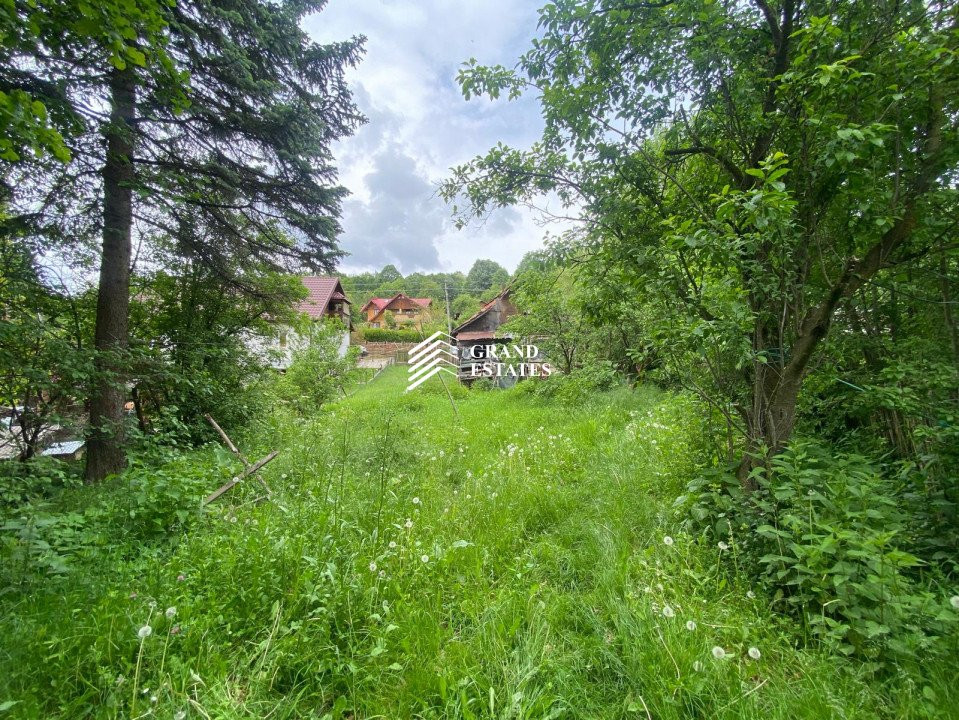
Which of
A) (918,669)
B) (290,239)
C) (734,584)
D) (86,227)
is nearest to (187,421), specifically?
(86,227)

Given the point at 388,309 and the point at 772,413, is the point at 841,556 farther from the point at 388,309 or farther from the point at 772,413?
Result: the point at 388,309

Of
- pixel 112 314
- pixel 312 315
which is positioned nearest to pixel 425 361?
pixel 112 314

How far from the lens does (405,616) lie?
198cm

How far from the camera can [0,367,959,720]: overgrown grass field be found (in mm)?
1480

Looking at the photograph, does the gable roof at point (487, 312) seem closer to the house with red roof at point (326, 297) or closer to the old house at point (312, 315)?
the old house at point (312, 315)

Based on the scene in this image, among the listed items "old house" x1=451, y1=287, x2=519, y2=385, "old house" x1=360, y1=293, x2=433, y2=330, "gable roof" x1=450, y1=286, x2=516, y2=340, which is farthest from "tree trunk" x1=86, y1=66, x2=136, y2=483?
"old house" x1=360, y1=293, x2=433, y2=330

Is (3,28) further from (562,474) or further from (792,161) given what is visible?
(562,474)

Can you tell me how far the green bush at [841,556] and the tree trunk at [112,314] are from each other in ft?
20.4

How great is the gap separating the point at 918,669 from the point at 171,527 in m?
4.35

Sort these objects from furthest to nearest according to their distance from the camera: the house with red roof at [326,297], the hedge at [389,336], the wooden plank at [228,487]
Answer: the hedge at [389,336], the house with red roof at [326,297], the wooden plank at [228,487]

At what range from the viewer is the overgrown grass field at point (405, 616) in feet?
4.86

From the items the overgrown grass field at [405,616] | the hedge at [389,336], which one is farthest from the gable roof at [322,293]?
the overgrown grass field at [405,616]

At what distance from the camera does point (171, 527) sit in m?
2.85

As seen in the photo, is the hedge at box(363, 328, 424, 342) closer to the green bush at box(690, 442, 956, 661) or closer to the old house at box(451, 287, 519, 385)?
the old house at box(451, 287, 519, 385)
